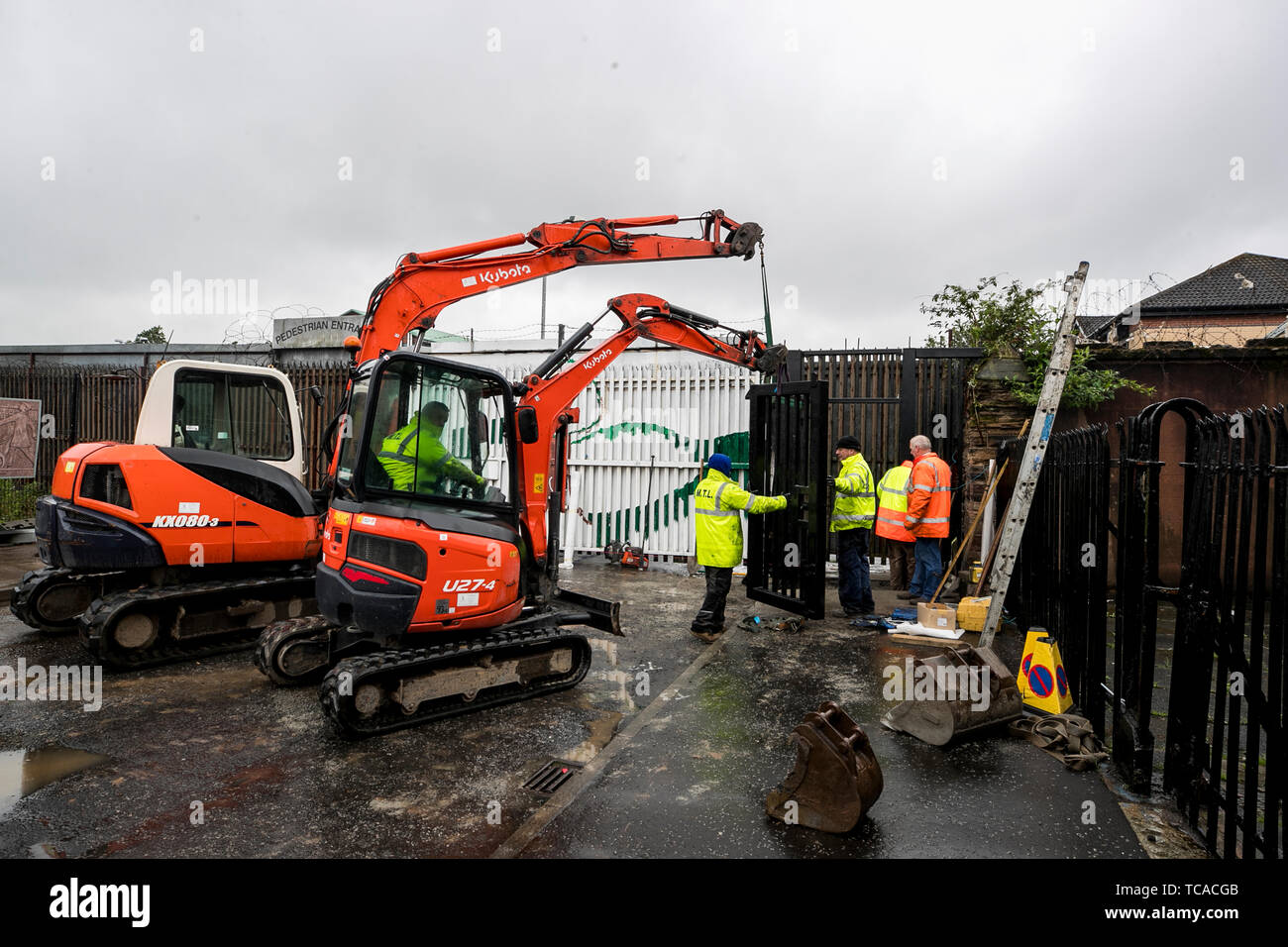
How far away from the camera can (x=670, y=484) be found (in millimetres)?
11836

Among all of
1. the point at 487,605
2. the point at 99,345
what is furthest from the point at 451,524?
the point at 99,345

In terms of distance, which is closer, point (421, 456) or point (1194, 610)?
point (1194, 610)

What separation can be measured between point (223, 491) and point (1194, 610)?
23.8 ft

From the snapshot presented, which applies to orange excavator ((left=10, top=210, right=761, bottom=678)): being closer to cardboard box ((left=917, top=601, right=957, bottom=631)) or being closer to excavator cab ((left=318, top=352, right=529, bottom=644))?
excavator cab ((left=318, top=352, right=529, bottom=644))

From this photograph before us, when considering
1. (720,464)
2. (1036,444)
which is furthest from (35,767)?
(1036,444)

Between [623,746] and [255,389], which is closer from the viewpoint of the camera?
[623,746]

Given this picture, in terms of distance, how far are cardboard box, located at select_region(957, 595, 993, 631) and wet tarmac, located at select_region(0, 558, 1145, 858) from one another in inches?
75.6

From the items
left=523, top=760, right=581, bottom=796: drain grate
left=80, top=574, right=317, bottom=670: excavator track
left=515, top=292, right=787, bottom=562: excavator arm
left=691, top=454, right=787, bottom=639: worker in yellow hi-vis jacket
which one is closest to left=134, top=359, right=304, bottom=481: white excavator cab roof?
left=80, top=574, right=317, bottom=670: excavator track

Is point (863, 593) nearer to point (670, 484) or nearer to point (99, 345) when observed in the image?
point (670, 484)

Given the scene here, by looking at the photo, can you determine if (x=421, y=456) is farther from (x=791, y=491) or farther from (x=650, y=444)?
(x=650, y=444)

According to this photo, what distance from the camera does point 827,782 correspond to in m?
3.80

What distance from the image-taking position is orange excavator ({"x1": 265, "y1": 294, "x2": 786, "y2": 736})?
5250 millimetres

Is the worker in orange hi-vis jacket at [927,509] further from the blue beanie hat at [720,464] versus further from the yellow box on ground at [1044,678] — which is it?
the yellow box on ground at [1044,678]
